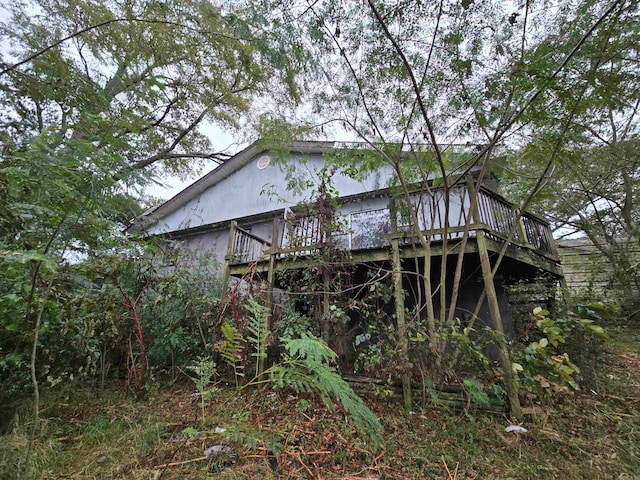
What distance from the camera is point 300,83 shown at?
433 cm

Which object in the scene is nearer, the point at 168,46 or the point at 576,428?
the point at 576,428

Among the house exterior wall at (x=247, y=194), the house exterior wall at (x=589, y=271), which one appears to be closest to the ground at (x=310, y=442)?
the house exterior wall at (x=589, y=271)

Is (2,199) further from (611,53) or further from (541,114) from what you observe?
(611,53)

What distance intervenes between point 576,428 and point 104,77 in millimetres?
9022

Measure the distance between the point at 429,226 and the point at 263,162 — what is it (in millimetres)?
5809

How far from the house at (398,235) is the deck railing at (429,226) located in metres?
0.02

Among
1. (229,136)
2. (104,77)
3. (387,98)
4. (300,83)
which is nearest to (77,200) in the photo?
(300,83)

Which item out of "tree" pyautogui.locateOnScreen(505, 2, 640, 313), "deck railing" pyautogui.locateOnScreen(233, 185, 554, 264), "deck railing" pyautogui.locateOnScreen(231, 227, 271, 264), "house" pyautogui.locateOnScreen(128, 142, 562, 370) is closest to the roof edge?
"house" pyautogui.locateOnScreen(128, 142, 562, 370)

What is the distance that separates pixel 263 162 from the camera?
352 inches

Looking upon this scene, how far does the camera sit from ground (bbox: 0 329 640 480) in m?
2.09

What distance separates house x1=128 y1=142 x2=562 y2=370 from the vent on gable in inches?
1.6

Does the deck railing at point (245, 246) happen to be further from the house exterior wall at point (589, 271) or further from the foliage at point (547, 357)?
the house exterior wall at point (589, 271)

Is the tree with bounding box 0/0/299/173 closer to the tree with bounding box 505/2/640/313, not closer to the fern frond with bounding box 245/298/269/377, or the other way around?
the fern frond with bounding box 245/298/269/377

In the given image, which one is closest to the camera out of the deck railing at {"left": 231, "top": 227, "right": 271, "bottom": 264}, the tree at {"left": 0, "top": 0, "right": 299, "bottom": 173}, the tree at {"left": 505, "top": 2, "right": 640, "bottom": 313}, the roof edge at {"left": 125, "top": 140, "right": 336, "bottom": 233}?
the tree at {"left": 0, "top": 0, "right": 299, "bottom": 173}
